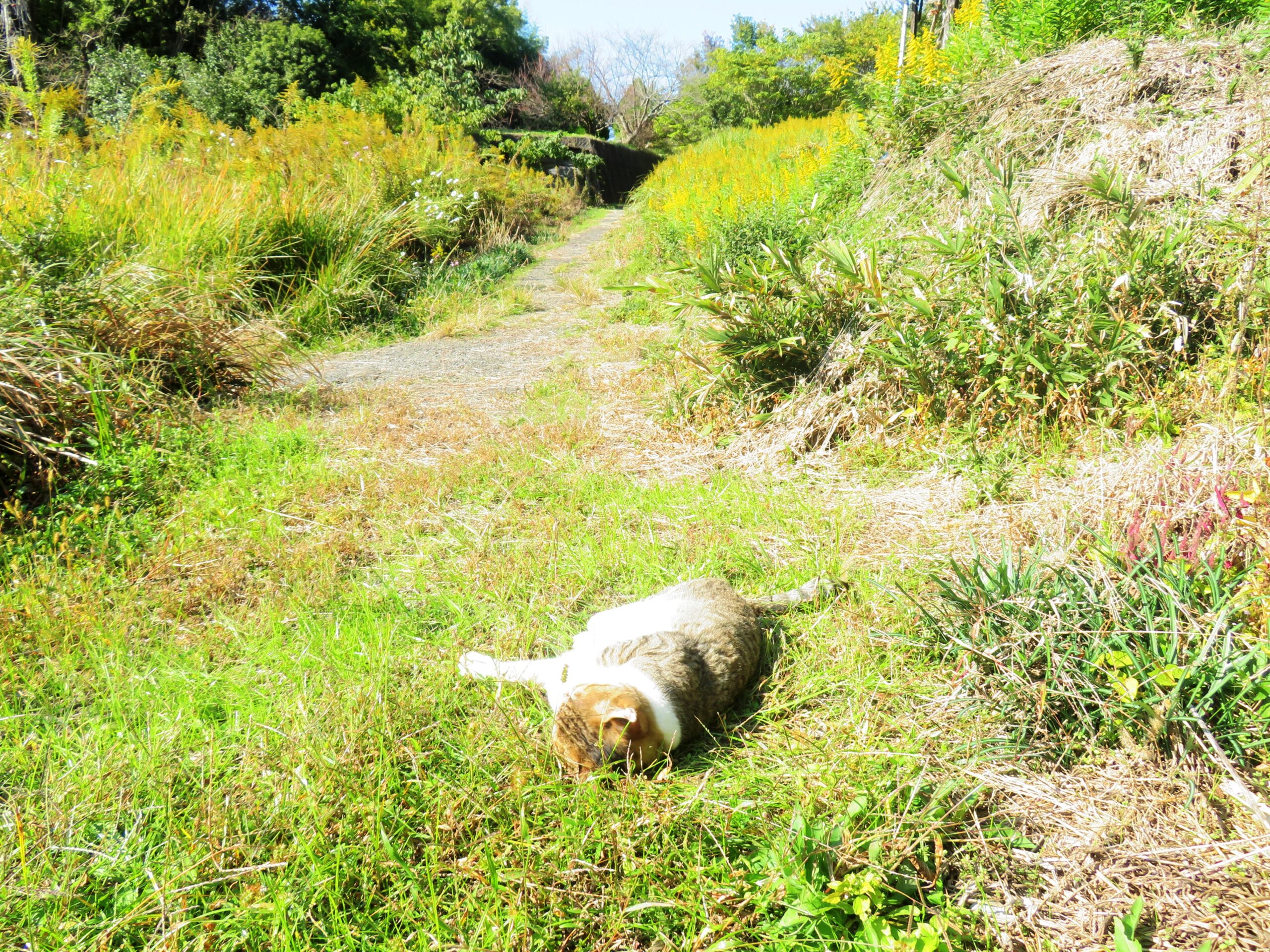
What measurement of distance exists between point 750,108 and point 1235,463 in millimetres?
24772

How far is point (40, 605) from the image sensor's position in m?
2.48

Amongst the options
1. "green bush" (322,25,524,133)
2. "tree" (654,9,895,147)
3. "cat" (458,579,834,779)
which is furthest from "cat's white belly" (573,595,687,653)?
"tree" (654,9,895,147)

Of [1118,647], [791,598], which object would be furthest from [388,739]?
[1118,647]

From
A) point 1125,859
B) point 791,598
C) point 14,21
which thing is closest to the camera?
point 1125,859

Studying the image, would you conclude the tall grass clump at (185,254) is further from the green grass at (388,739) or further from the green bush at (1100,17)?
the green bush at (1100,17)

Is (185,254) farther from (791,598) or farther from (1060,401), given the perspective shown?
(1060,401)

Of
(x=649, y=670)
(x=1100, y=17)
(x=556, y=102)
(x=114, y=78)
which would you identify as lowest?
(x=649, y=670)

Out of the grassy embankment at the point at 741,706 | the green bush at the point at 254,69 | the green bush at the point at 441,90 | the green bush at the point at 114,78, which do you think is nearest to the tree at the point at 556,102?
the green bush at the point at 441,90

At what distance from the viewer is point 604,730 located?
1781 millimetres

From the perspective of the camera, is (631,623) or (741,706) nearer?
(741,706)

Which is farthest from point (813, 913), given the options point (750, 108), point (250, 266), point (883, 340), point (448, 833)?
point (750, 108)

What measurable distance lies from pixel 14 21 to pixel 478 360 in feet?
47.4

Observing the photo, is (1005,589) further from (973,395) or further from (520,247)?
(520,247)

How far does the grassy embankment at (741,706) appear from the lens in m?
1.49
